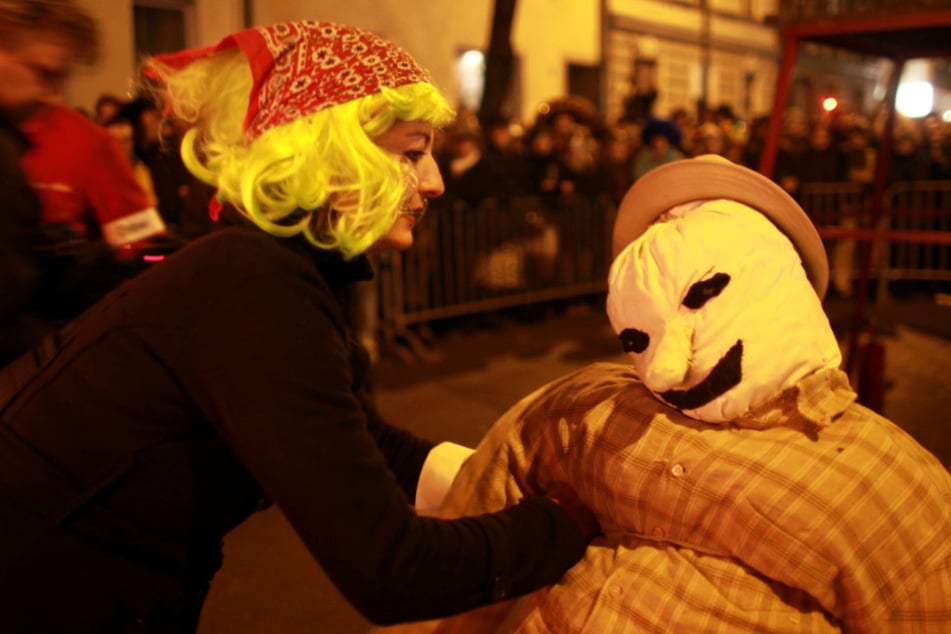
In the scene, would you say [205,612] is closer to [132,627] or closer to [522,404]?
[522,404]

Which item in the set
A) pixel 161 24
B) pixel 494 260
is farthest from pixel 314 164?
pixel 161 24

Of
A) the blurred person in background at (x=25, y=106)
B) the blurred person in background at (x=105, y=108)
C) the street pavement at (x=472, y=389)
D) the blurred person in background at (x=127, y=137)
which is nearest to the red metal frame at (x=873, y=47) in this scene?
the street pavement at (x=472, y=389)

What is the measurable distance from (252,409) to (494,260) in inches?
296

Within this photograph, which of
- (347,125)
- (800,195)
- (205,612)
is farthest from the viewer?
(800,195)

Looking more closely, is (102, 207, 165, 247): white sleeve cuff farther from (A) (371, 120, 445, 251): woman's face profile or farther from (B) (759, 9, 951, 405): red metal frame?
(B) (759, 9, 951, 405): red metal frame

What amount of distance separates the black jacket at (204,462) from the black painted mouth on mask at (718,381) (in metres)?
0.34

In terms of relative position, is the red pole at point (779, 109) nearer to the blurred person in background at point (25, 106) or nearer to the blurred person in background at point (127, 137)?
the blurred person in background at point (25, 106)

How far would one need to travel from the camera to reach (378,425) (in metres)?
1.94

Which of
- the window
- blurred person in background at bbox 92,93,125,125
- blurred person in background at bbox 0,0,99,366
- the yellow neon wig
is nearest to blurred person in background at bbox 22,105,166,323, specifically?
blurred person in background at bbox 0,0,99,366

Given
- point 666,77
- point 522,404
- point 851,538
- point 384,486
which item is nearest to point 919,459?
point 851,538

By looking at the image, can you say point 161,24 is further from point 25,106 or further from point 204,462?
point 204,462

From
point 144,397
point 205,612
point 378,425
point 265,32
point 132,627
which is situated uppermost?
point 265,32

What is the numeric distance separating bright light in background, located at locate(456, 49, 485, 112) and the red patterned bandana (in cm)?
1499

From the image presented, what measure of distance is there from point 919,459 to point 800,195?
30.6ft
